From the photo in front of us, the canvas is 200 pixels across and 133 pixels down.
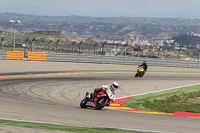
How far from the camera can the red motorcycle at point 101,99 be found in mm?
13546

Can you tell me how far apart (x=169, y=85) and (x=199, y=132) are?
15.4 metres

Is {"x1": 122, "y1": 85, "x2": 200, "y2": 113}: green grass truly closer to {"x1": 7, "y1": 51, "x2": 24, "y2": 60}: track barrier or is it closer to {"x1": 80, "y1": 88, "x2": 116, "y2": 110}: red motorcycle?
{"x1": 80, "y1": 88, "x2": 116, "y2": 110}: red motorcycle

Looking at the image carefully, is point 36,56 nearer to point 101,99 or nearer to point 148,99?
point 148,99

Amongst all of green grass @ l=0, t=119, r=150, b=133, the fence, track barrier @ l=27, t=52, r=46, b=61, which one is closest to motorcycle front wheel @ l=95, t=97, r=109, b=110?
green grass @ l=0, t=119, r=150, b=133

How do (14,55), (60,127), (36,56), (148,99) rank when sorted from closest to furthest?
1. (60,127)
2. (148,99)
3. (36,56)
4. (14,55)

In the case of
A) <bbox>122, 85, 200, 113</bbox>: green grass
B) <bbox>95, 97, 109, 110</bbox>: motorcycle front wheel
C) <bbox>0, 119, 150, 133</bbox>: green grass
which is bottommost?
<bbox>122, 85, 200, 113</bbox>: green grass

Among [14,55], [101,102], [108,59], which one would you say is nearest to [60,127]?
[101,102]

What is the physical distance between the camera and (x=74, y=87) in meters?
21.6

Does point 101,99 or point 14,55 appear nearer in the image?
point 101,99

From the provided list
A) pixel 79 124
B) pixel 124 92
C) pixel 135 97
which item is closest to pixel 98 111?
pixel 79 124

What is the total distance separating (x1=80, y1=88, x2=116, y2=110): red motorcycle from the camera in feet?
44.4

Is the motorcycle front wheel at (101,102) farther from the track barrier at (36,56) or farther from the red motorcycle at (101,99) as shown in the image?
the track barrier at (36,56)

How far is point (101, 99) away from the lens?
13.8 m

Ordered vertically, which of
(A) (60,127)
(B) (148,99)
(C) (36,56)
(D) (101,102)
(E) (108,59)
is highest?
(A) (60,127)
